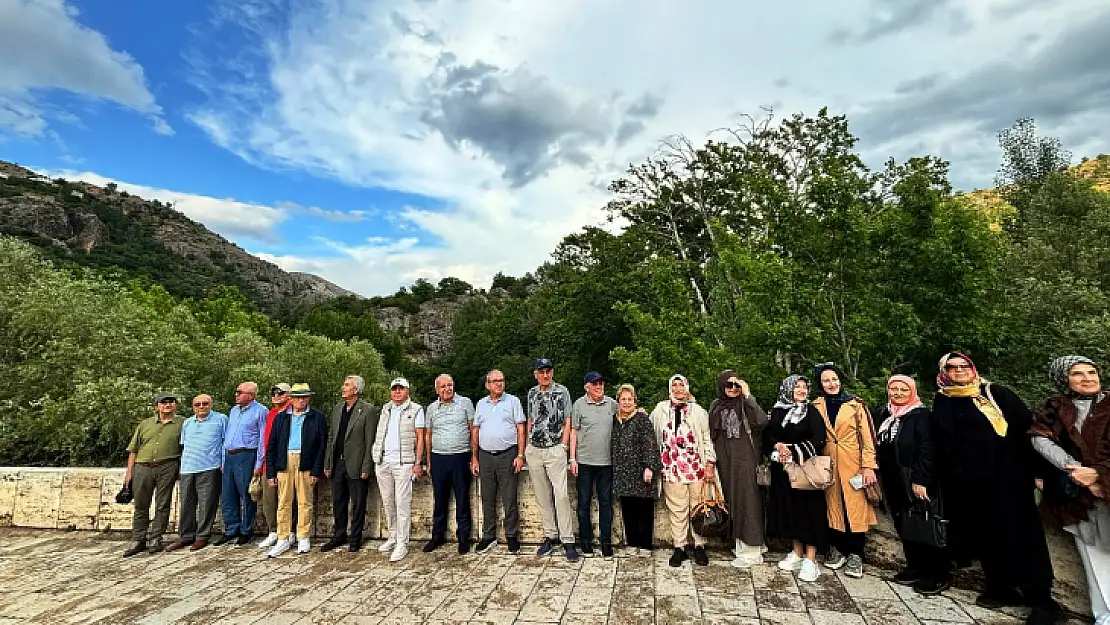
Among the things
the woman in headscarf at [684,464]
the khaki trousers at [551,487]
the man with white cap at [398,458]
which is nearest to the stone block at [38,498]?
the man with white cap at [398,458]

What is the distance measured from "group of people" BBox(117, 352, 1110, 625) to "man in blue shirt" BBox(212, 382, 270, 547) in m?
0.02

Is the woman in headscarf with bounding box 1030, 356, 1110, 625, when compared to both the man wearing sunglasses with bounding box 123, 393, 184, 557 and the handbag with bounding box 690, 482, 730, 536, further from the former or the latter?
the man wearing sunglasses with bounding box 123, 393, 184, 557

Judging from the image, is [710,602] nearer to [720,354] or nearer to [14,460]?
[720,354]

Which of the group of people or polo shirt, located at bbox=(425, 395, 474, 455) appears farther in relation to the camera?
polo shirt, located at bbox=(425, 395, 474, 455)

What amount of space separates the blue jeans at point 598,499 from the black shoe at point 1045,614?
2863mm

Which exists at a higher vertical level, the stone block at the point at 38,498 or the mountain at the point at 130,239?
the mountain at the point at 130,239

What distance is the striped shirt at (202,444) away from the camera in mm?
5727

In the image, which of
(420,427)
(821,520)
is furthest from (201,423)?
(821,520)

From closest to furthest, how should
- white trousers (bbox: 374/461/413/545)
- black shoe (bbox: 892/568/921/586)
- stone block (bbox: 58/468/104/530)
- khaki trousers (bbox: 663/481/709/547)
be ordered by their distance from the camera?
black shoe (bbox: 892/568/921/586) → khaki trousers (bbox: 663/481/709/547) → white trousers (bbox: 374/461/413/545) → stone block (bbox: 58/468/104/530)

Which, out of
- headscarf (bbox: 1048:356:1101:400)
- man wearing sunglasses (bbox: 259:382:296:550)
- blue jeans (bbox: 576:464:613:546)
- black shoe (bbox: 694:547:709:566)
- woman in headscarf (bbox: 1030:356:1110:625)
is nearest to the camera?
woman in headscarf (bbox: 1030:356:1110:625)

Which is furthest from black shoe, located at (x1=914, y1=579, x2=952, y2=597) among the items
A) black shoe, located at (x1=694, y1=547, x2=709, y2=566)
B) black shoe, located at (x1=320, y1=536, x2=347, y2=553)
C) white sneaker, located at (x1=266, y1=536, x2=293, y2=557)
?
white sneaker, located at (x1=266, y1=536, x2=293, y2=557)

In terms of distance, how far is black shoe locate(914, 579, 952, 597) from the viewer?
376cm

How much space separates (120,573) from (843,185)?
13.5 m

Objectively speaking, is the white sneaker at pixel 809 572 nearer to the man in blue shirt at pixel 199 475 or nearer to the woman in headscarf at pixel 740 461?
the woman in headscarf at pixel 740 461
